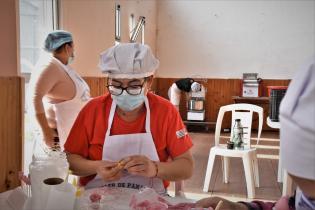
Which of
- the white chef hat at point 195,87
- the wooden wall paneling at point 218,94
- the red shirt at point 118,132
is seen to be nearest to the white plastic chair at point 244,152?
the red shirt at point 118,132

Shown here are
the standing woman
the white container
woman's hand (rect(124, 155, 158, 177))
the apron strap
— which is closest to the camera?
the white container

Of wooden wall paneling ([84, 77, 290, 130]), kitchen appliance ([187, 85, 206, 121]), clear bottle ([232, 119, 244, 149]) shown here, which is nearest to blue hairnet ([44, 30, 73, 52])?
clear bottle ([232, 119, 244, 149])

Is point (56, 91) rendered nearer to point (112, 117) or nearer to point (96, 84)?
point (112, 117)

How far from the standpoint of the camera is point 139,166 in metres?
1.33

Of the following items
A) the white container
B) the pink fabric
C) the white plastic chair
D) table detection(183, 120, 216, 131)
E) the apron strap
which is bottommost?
table detection(183, 120, 216, 131)

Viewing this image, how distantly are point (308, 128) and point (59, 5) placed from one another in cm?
298

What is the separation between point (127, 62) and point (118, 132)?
0.32 m

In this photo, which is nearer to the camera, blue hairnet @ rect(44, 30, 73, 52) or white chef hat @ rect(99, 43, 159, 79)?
white chef hat @ rect(99, 43, 159, 79)

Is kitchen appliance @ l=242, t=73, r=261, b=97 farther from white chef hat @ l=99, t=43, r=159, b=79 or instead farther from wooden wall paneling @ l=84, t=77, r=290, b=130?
white chef hat @ l=99, t=43, r=159, b=79

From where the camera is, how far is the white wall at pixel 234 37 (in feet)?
21.5

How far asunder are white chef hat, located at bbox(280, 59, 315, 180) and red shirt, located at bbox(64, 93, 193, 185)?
0.90 m

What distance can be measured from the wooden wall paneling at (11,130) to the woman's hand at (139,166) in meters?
0.54

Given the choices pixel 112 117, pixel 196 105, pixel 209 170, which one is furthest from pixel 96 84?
pixel 196 105

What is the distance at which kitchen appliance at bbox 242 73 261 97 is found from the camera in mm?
6480
